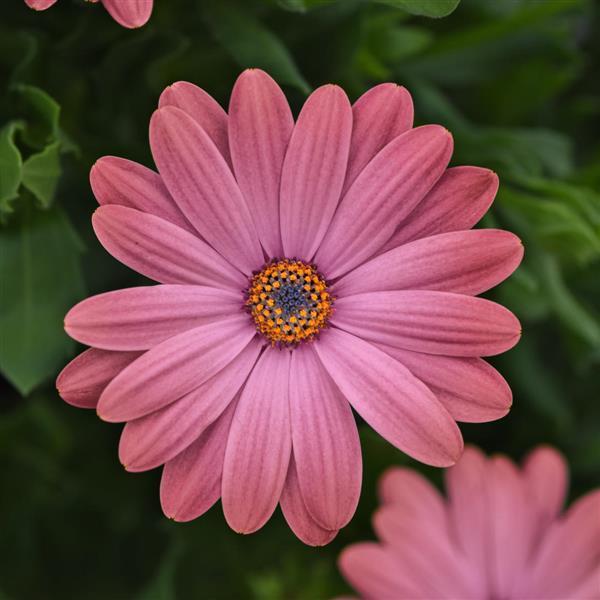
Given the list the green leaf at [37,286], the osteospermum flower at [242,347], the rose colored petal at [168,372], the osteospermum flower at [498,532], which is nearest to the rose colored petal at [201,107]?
the osteospermum flower at [242,347]

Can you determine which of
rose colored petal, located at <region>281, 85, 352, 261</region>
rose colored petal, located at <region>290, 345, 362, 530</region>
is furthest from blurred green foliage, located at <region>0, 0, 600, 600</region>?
rose colored petal, located at <region>290, 345, 362, 530</region>

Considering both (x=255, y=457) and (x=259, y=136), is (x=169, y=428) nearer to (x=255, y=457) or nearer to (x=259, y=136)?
(x=255, y=457)

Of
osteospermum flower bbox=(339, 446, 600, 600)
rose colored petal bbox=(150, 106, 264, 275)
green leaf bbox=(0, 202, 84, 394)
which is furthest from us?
osteospermum flower bbox=(339, 446, 600, 600)

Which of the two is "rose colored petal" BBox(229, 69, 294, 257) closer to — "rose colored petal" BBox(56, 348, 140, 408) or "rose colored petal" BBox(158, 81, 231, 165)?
"rose colored petal" BBox(158, 81, 231, 165)

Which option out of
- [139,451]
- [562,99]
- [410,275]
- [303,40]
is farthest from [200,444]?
[562,99]

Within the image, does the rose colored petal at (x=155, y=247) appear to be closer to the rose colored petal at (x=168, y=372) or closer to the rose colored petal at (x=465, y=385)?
the rose colored petal at (x=168, y=372)

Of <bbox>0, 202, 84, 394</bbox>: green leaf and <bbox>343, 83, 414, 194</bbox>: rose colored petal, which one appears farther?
<bbox>0, 202, 84, 394</bbox>: green leaf

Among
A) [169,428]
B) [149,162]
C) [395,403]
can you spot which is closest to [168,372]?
[169,428]
